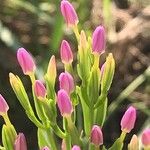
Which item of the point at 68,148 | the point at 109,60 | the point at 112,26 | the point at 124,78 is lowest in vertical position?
the point at 68,148

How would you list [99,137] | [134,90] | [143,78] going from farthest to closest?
[134,90] → [143,78] → [99,137]

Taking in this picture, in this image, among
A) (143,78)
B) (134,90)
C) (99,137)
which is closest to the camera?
(99,137)

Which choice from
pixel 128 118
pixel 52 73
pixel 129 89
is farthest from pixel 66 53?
pixel 129 89

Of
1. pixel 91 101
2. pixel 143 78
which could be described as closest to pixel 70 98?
pixel 91 101

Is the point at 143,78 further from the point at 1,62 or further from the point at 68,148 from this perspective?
the point at 68,148

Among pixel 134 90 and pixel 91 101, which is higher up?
pixel 134 90

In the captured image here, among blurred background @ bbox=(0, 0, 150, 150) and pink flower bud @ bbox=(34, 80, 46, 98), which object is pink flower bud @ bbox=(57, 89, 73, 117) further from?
blurred background @ bbox=(0, 0, 150, 150)

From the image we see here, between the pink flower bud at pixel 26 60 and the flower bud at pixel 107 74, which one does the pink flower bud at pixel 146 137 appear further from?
the pink flower bud at pixel 26 60
